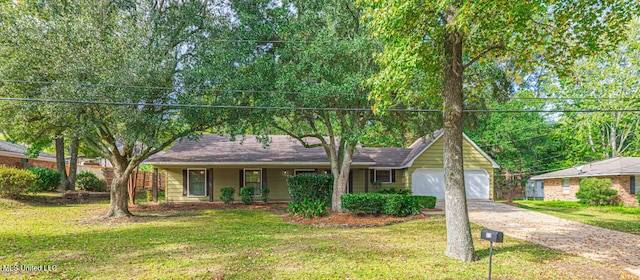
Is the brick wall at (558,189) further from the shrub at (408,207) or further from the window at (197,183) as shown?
the window at (197,183)

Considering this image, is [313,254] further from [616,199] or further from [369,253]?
[616,199]

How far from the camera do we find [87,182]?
23.9 m

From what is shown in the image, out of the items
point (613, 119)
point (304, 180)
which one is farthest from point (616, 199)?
point (304, 180)

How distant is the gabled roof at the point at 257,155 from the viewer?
18.3 meters

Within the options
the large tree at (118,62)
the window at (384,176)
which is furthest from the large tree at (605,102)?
the large tree at (118,62)

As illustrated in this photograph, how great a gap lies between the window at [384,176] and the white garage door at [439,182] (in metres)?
1.45

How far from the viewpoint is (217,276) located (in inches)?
240

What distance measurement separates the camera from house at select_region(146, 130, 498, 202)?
18875 mm

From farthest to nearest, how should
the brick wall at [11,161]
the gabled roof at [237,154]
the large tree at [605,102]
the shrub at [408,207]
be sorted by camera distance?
the brick wall at [11,161] < the large tree at [605,102] < the gabled roof at [237,154] < the shrub at [408,207]

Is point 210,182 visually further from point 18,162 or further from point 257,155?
point 18,162

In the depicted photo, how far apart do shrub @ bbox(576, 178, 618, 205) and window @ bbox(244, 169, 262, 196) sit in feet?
62.6

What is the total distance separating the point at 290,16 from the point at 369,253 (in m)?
9.16

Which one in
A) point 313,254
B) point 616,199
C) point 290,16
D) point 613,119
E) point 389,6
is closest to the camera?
point 389,6

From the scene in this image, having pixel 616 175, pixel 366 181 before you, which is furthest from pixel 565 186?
pixel 366 181
